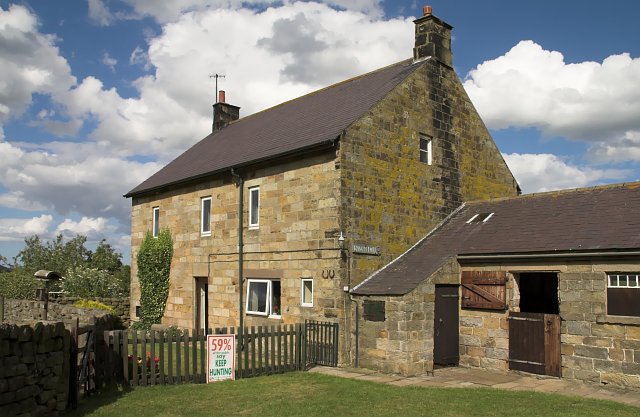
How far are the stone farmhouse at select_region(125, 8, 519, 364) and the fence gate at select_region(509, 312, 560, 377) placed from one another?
3950 millimetres

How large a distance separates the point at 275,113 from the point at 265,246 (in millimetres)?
8106

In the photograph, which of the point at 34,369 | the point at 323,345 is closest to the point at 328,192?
the point at 323,345

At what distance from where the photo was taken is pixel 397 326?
542 inches

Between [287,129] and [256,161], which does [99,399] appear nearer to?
[256,161]

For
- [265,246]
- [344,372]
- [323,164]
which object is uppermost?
[323,164]

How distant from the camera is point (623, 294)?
1233 cm

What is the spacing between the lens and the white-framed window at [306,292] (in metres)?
16.3

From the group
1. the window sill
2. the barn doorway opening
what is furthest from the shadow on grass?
the barn doorway opening

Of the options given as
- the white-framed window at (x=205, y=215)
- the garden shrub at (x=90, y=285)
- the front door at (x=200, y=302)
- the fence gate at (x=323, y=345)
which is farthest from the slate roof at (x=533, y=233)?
the garden shrub at (x=90, y=285)

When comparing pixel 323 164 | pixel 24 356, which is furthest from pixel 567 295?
pixel 24 356

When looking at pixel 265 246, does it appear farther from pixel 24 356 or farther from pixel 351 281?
pixel 24 356

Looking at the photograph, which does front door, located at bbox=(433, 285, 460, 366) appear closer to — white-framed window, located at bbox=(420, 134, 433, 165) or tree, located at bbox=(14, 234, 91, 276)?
white-framed window, located at bbox=(420, 134, 433, 165)

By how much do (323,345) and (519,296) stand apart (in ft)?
16.5

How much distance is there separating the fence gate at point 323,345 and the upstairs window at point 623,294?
21.1 ft
